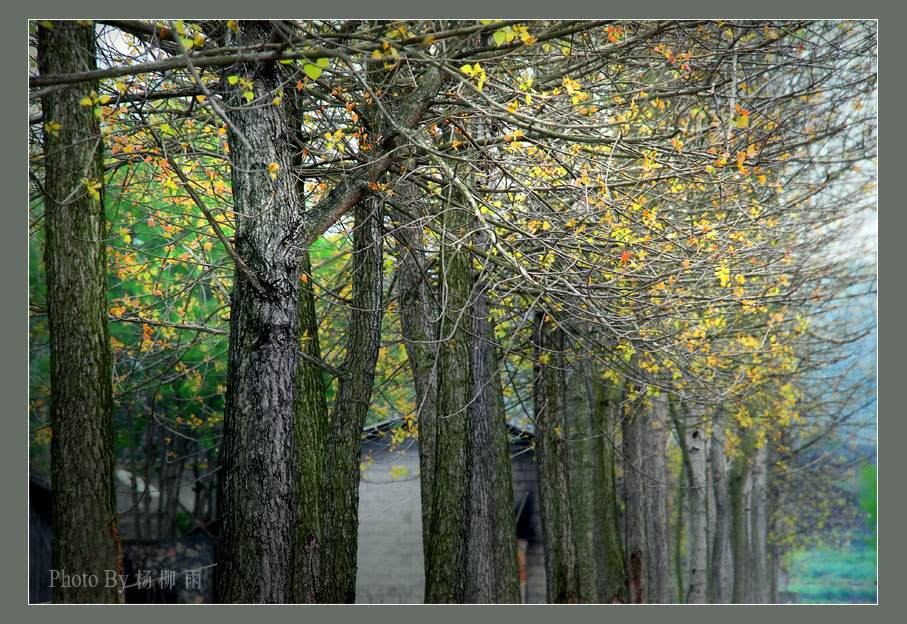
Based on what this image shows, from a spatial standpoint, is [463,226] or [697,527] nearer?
[463,226]

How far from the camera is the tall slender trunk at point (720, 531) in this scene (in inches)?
548

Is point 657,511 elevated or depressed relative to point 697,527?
elevated

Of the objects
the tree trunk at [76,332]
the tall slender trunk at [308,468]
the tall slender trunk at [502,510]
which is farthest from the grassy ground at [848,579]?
the tree trunk at [76,332]

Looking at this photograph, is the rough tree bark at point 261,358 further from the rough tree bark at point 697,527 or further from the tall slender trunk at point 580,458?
the rough tree bark at point 697,527

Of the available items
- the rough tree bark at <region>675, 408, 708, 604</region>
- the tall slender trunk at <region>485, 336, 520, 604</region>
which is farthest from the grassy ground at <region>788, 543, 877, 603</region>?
the rough tree bark at <region>675, 408, 708, 604</region>

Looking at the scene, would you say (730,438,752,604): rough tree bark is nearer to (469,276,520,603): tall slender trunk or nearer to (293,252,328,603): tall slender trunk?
(469,276,520,603): tall slender trunk

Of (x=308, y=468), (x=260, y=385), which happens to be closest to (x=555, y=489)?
(x=308, y=468)

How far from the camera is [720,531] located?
1455 cm

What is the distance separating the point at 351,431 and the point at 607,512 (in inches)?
190

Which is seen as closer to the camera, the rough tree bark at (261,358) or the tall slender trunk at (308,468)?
the rough tree bark at (261,358)

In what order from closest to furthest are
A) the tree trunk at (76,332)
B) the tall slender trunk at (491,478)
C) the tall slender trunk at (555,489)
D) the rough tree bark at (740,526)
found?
the tree trunk at (76,332) < the tall slender trunk at (491,478) < the tall slender trunk at (555,489) < the rough tree bark at (740,526)

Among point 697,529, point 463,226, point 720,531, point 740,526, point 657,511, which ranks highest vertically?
point 463,226

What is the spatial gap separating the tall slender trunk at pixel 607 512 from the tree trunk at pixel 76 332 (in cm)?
581

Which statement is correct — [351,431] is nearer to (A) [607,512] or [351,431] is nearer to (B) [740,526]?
(A) [607,512]
